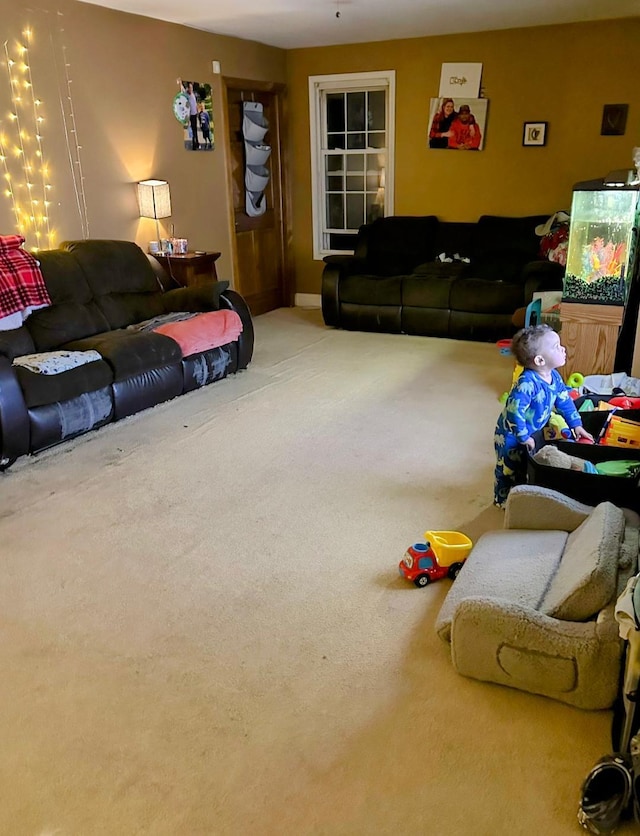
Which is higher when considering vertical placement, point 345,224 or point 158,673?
point 345,224

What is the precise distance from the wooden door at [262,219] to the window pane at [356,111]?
0.63 metres

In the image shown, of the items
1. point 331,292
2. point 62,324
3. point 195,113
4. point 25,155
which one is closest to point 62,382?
point 62,324

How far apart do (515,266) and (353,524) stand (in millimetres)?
3627

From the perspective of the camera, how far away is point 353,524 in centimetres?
278

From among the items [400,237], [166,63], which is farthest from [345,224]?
[166,63]

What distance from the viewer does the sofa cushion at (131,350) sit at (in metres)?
3.87

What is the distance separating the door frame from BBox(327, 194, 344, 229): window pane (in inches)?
15.5

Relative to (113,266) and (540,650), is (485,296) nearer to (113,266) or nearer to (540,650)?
(113,266)

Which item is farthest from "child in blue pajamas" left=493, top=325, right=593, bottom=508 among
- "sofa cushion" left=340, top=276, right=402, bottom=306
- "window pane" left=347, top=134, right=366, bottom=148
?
"window pane" left=347, top=134, right=366, bottom=148

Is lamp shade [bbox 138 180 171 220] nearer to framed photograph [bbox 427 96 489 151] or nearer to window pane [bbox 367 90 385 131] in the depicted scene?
window pane [bbox 367 90 385 131]

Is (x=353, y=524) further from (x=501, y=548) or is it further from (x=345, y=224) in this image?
(x=345, y=224)

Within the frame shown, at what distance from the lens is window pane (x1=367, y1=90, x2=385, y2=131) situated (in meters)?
6.32

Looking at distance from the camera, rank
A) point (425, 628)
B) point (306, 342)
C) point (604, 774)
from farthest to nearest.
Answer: point (306, 342), point (425, 628), point (604, 774)

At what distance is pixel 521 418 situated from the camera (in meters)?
2.66
